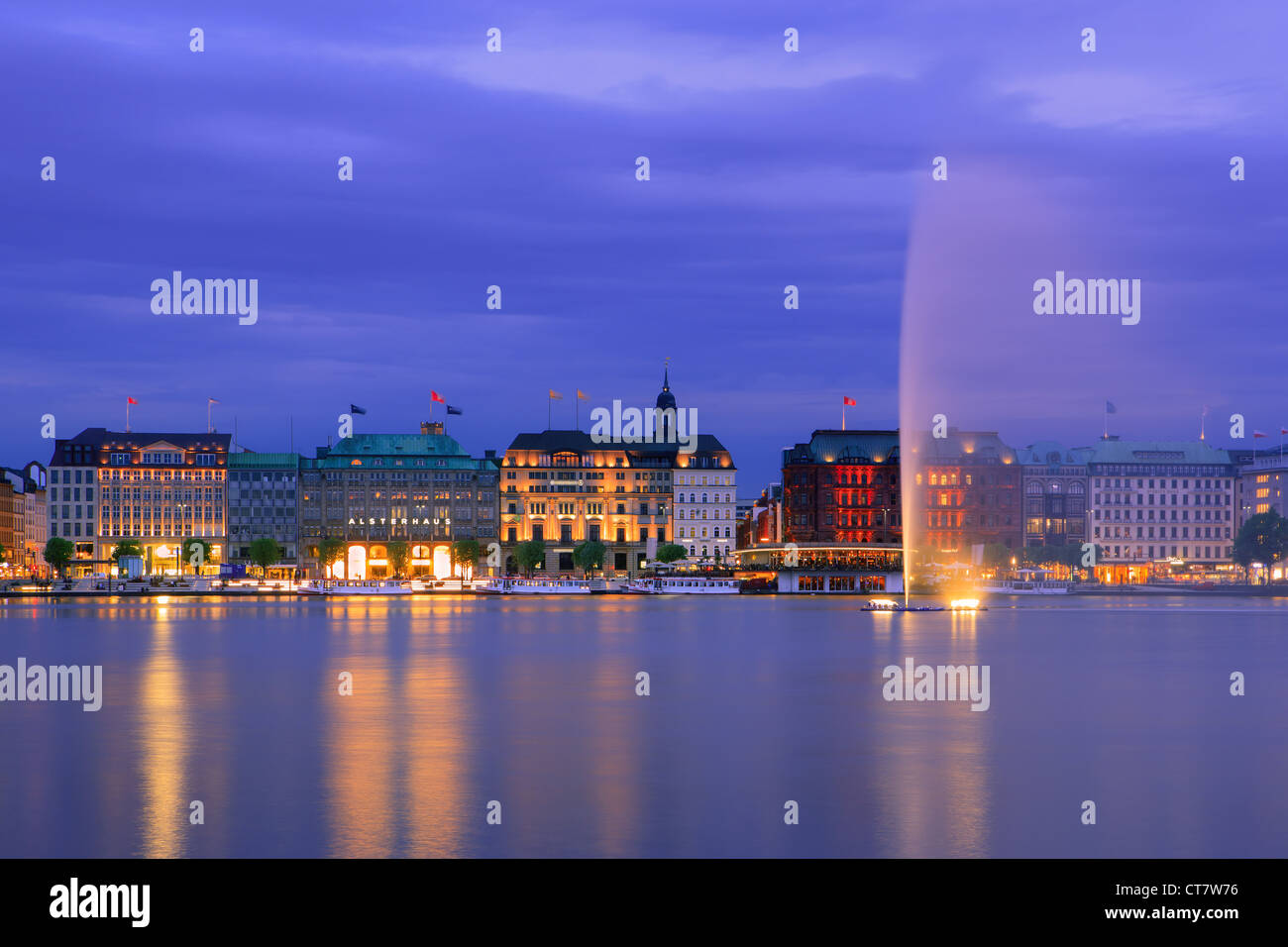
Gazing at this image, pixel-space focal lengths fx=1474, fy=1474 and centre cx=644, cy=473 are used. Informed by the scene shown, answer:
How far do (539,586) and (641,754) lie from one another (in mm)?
152076

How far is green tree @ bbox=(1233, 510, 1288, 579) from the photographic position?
18438 cm

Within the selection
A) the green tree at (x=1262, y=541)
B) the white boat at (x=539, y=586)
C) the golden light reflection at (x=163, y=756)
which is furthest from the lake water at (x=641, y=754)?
the green tree at (x=1262, y=541)

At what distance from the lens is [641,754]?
32938mm

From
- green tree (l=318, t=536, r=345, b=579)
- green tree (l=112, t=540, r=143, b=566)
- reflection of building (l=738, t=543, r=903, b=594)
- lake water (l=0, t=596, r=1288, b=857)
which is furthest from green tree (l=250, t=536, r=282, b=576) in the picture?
lake water (l=0, t=596, r=1288, b=857)

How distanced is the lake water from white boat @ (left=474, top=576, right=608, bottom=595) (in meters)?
105

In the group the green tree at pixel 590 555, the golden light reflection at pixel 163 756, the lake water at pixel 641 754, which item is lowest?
the lake water at pixel 641 754

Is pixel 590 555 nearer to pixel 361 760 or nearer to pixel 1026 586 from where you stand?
pixel 1026 586

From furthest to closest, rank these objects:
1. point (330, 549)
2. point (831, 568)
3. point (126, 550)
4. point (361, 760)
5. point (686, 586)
Result: point (330, 549)
point (126, 550)
point (831, 568)
point (686, 586)
point (361, 760)

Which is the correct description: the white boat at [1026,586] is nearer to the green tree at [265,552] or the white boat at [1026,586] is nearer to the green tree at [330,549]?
the green tree at [330,549]

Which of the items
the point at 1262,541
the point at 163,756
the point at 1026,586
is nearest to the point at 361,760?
the point at 163,756

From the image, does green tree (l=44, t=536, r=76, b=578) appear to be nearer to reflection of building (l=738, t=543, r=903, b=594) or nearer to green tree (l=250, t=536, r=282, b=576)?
green tree (l=250, t=536, r=282, b=576)

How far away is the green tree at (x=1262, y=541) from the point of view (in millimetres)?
184375

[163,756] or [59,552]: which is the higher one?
[59,552]

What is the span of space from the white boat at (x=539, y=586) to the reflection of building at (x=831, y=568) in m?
20.4
